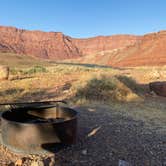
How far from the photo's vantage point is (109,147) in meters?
3.98

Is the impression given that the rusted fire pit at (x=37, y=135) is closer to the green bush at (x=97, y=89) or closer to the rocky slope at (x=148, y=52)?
the green bush at (x=97, y=89)

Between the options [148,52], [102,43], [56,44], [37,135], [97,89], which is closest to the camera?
[37,135]

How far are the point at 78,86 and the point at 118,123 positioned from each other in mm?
3764

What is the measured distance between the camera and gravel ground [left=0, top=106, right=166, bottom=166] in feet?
11.5

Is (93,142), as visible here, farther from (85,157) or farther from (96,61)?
(96,61)

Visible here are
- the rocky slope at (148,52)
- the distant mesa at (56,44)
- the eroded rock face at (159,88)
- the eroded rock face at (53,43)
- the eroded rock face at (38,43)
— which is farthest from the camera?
the eroded rock face at (53,43)

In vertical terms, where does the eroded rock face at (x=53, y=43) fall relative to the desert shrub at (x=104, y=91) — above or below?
above

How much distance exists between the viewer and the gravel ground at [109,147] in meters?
3.50

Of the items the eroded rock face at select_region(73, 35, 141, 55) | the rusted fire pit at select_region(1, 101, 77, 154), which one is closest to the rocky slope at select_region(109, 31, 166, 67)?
the rusted fire pit at select_region(1, 101, 77, 154)

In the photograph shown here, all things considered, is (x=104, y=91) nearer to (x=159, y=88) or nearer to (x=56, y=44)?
(x=159, y=88)

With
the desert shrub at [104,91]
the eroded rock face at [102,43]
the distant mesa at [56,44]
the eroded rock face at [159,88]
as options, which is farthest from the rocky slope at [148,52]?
the eroded rock face at [102,43]

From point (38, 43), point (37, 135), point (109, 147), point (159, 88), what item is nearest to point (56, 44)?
point (38, 43)

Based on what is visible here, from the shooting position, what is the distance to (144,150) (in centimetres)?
393

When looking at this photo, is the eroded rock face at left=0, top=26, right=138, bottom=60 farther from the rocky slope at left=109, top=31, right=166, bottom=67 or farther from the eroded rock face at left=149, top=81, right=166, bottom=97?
the eroded rock face at left=149, top=81, right=166, bottom=97
